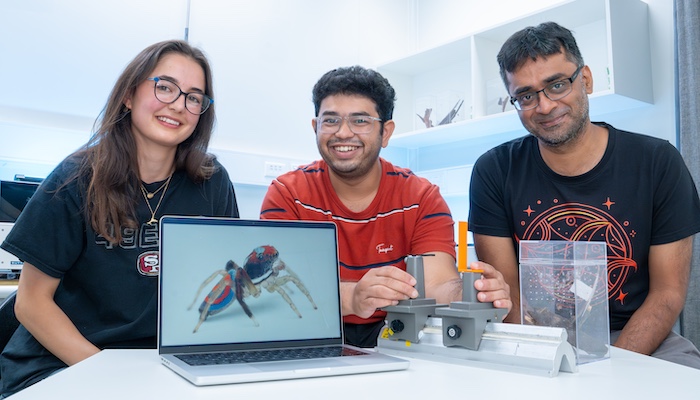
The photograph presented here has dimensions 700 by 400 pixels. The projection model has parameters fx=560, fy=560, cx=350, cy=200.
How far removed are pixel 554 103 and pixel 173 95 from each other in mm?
1073

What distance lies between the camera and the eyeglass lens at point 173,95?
1.44m

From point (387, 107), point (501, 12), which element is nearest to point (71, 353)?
point (387, 107)

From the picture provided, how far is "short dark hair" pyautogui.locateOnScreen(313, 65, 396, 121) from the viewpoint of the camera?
1.69m

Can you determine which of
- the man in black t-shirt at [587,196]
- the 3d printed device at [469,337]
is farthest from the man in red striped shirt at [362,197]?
the 3d printed device at [469,337]

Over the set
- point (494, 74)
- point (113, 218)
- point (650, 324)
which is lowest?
point (650, 324)

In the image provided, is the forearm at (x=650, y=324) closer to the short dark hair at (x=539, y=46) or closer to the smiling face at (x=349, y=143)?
the short dark hair at (x=539, y=46)

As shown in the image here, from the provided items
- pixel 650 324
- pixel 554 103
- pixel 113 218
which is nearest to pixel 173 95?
pixel 113 218

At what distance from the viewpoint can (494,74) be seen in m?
2.97

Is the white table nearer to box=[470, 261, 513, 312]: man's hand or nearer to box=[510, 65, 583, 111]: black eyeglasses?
box=[470, 261, 513, 312]: man's hand

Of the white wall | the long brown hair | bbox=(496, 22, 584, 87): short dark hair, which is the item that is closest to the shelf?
the white wall

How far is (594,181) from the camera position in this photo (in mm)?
1632

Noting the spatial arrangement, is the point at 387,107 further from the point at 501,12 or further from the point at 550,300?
the point at 501,12

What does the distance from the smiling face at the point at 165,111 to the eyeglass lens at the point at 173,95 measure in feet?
0.03

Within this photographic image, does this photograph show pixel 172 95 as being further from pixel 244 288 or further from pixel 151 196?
pixel 244 288
